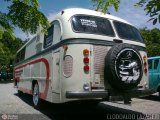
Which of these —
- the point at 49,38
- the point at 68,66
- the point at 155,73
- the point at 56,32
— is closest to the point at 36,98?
the point at 49,38

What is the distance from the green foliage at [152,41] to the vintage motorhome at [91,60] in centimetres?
3260

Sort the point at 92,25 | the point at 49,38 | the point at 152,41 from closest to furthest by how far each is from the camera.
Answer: the point at 92,25, the point at 49,38, the point at 152,41

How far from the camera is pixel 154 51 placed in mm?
40719

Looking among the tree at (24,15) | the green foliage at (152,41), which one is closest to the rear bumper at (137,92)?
the tree at (24,15)

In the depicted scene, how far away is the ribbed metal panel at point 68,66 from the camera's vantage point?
7.39 meters

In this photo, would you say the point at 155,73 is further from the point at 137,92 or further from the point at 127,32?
the point at 137,92

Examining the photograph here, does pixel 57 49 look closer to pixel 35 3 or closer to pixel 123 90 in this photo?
pixel 123 90

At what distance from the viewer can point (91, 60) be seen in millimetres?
7551

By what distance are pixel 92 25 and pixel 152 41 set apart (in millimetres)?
38155

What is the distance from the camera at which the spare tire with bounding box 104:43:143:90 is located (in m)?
7.40

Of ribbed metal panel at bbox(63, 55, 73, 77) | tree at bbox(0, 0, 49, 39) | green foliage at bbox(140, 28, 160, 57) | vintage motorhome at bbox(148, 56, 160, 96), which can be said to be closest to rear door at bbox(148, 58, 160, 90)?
vintage motorhome at bbox(148, 56, 160, 96)

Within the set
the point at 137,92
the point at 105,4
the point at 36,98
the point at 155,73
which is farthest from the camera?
the point at 155,73

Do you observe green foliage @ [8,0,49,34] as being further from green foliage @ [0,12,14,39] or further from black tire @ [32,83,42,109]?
black tire @ [32,83,42,109]

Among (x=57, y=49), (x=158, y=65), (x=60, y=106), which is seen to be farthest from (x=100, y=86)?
(x=158, y=65)
